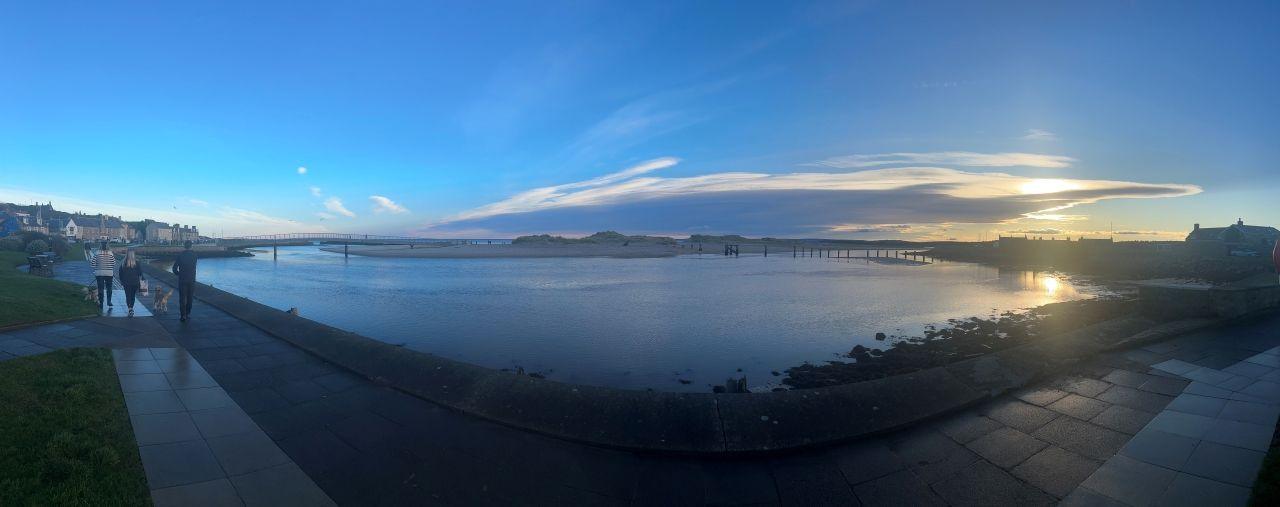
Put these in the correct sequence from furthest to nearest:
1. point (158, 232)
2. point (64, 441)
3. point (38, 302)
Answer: point (158, 232)
point (38, 302)
point (64, 441)

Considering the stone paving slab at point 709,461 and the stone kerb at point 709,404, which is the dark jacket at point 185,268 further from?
the stone kerb at point 709,404

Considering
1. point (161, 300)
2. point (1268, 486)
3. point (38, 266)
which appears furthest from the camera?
point (38, 266)

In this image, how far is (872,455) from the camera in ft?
14.6

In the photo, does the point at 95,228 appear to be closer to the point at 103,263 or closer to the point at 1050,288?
the point at 103,263

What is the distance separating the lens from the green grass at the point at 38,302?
8.80 meters

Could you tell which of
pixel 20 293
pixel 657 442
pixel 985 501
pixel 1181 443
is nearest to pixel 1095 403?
pixel 1181 443

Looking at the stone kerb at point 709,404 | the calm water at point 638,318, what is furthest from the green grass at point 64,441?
the calm water at point 638,318

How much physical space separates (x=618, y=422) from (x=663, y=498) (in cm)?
118

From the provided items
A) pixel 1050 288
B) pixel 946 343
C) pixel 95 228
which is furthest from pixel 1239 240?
pixel 95 228

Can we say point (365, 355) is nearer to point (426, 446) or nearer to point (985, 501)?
point (426, 446)

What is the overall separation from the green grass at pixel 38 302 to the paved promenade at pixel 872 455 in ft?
21.9

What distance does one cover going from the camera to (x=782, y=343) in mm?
12836

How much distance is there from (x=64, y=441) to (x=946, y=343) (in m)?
15.1

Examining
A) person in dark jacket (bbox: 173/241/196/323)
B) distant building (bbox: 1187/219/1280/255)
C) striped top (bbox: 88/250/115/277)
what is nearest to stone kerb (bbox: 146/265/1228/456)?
person in dark jacket (bbox: 173/241/196/323)
